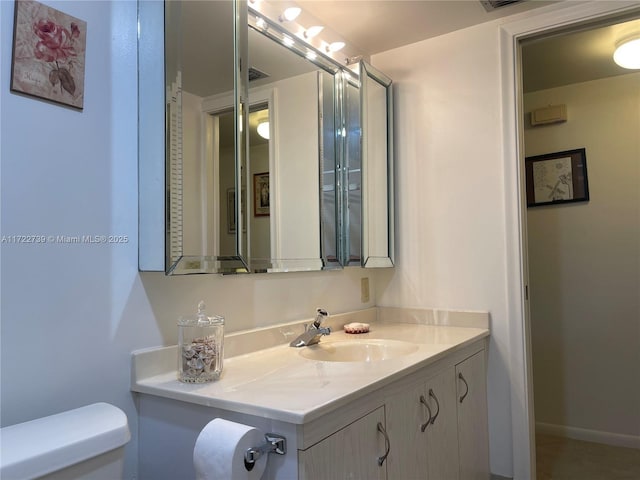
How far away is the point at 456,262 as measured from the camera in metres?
2.20

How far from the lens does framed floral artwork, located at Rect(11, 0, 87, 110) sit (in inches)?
41.9

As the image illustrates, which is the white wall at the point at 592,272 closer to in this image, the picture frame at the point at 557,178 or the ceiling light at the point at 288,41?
the picture frame at the point at 557,178

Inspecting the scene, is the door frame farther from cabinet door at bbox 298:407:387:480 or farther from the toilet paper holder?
Result: the toilet paper holder

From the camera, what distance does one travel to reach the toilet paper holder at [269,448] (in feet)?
3.21

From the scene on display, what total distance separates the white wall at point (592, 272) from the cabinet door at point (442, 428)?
1.58 metres

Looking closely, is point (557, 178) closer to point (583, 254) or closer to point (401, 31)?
point (583, 254)

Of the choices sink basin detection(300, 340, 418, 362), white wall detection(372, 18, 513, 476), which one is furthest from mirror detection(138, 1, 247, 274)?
white wall detection(372, 18, 513, 476)

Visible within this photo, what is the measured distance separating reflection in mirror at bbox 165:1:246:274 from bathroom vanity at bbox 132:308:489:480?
310mm

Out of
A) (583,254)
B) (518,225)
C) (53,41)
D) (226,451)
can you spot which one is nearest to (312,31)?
(53,41)

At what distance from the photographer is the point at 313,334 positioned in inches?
69.2

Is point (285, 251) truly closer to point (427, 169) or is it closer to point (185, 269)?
point (185, 269)

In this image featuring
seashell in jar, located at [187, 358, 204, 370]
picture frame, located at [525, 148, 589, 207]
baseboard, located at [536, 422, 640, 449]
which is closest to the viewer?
seashell in jar, located at [187, 358, 204, 370]

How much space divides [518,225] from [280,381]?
1339mm

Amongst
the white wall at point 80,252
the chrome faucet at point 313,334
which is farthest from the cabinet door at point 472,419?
the white wall at point 80,252
